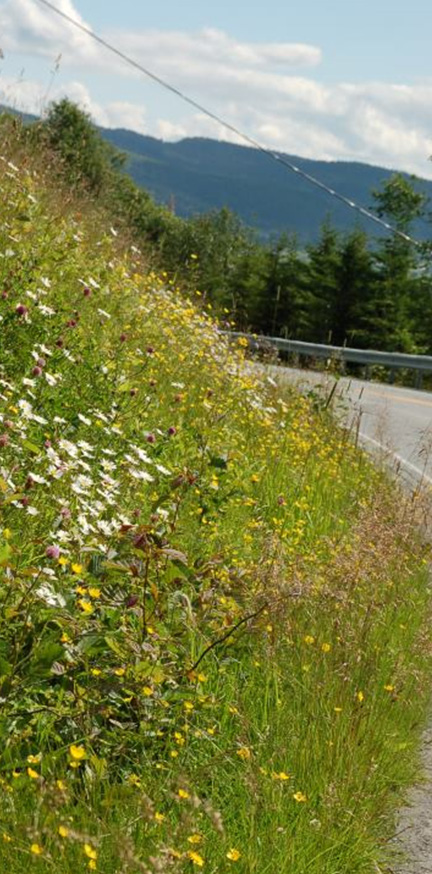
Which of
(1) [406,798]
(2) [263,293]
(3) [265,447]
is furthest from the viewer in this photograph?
(2) [263,293]

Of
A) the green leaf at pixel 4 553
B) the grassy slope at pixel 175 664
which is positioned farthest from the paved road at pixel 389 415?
the green leaf at pixel 4 553

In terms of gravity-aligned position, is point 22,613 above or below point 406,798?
above

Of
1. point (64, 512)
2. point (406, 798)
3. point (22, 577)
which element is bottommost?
point (406, 798)

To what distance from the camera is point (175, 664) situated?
4.46m

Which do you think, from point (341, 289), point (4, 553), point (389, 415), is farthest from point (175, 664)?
point (341, 289)

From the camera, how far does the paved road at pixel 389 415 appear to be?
12.3 m

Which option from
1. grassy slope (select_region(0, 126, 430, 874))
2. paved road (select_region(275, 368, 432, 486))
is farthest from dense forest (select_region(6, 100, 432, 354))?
grassy slope (select_region(0, 126, 430, 874))

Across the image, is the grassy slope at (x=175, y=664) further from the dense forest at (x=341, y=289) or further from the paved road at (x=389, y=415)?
the dense forest at (x=341, y=289)

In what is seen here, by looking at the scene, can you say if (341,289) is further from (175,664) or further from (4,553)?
(4,553)

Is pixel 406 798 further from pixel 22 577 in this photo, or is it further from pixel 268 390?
pixel 268 390

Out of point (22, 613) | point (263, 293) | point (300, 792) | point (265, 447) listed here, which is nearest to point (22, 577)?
point (22, 613)

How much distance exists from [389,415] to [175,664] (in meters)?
9.62

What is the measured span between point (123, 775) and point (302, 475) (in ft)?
16.3

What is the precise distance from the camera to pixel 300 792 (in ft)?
13.4
